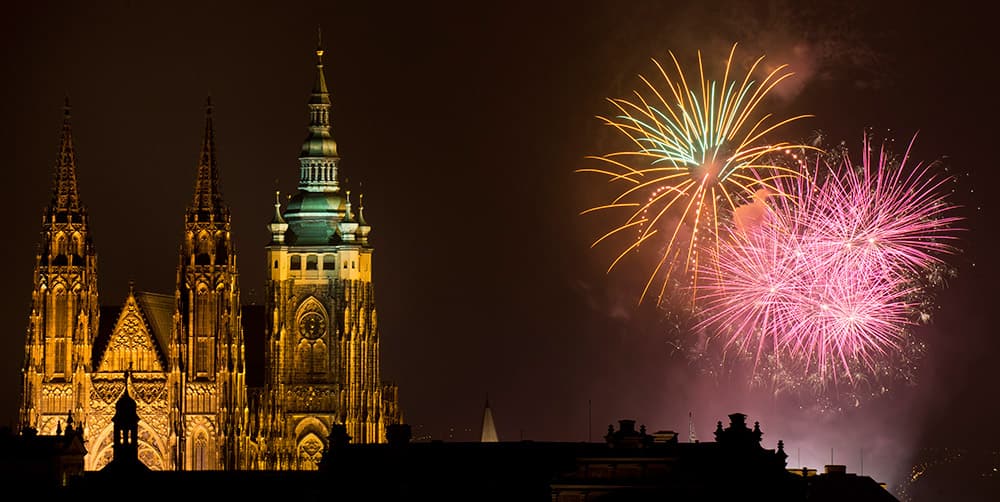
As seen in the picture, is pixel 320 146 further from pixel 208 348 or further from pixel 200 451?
pixel 200 451

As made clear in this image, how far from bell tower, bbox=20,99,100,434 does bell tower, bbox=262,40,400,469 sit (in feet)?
31.8

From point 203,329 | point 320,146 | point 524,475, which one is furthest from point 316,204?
point 524,475

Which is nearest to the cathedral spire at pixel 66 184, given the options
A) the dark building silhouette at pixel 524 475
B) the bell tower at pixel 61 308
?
the bell tower at pixel 61 308

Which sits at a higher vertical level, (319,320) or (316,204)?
(316,204)

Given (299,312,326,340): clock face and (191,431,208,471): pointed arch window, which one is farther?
(299,312,326,340): clock face

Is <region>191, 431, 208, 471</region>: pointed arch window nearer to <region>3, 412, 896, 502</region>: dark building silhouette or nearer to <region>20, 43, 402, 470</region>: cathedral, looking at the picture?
<region>20, 43, 402, 470</region>: cathedral

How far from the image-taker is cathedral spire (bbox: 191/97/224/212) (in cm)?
15962

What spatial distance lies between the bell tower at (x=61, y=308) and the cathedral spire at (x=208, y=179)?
217 inches

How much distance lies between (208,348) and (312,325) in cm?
800

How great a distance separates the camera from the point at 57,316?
520 ft

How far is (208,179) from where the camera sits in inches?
6299

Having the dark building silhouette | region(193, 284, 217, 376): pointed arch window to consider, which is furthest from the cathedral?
the dark building silhouette

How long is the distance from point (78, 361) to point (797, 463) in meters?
35.9

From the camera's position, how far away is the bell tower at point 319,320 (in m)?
162
